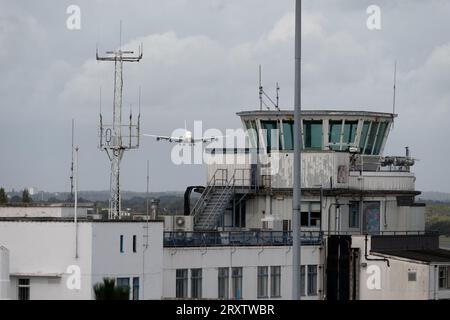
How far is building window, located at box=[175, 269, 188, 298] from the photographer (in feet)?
179

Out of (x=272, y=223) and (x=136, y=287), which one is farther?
(x=272, y=223)

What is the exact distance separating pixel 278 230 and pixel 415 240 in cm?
683

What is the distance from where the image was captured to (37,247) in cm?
4822

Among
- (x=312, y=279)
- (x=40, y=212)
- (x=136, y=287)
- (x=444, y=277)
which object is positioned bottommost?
(x=312, y=279)

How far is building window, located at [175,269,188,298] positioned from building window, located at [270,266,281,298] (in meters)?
5.46

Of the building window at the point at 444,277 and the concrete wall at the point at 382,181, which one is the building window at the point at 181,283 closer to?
the building window at the point at 444,277

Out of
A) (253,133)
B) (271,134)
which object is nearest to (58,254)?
(271,134)

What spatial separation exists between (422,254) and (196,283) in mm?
12257

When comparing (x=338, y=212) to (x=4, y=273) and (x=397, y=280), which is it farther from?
(x=4, y=273)

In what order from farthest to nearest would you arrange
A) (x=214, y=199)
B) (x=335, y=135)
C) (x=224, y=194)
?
1. (x=335, y=135)
2. (x=214, y=199)
3. (x=224, y=194)

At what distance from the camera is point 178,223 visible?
6138cm

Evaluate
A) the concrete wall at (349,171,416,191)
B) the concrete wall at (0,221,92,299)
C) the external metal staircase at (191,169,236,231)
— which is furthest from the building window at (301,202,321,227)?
the concrete wall at (0,221,92,299)

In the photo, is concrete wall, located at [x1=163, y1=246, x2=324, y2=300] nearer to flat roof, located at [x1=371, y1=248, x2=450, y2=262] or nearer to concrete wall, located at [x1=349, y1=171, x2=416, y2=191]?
flat roof, located at [x1=371, y1=248, x2=450, y2=262]
